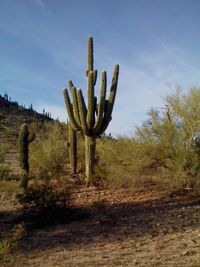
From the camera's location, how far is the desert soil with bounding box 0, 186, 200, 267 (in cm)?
746

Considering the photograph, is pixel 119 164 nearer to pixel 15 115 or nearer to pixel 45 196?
pixel 45 196

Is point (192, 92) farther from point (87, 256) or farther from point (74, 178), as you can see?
point (87, 256)

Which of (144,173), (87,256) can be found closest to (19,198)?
(144,173)

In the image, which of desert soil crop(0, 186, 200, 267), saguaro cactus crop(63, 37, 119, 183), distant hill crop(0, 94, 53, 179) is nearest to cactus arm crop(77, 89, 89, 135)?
saguaro cactus crop(63, 37, 119, 183)

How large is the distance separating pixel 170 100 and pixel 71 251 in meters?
8.61

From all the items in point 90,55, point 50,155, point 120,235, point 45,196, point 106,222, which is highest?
point 90,55

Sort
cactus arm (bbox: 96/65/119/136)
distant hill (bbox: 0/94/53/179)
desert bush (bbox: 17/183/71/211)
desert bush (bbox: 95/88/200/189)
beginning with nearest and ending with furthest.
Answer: desert bush (bbox: 17/183/71/211), desert bush (bbox: 95/88/200/189), cactus arm (bbox: 96/65/119/136), distant hill (bbox: 0/94/53/179)

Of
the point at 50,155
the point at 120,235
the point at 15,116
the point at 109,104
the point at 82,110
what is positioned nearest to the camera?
the point at 120,235

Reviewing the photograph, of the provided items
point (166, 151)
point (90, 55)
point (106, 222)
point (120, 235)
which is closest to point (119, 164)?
point (166, 151)

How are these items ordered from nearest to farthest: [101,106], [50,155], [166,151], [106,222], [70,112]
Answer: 1. [106,222]
2. [166,151]
3. [101,106]
4. [70,112]
5. [50,155]

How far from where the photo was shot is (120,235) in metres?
9.18

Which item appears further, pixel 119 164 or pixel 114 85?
pixel 114 85

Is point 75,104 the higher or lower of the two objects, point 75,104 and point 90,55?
the lower

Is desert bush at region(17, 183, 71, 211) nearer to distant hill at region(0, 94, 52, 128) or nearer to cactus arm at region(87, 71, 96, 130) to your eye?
cactus arm at region(87, 71, 96, 130)
